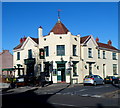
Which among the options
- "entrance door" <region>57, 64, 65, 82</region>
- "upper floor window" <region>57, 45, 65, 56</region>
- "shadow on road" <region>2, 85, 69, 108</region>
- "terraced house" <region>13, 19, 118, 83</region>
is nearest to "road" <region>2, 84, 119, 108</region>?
"shadow on road" <region>2, 85, 69, 108</region>

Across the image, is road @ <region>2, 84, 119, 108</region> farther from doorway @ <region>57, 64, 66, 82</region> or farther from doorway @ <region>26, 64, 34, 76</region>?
doorway @ <region>26, 64, 34, 76</region>

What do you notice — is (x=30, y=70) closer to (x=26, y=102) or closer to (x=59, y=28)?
(x=59, y=28)

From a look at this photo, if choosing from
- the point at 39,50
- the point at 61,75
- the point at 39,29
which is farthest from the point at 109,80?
the point at 39,29

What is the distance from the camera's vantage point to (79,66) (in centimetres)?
3334

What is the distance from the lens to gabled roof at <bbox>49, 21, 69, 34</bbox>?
111 feet

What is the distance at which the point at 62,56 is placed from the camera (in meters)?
32.1

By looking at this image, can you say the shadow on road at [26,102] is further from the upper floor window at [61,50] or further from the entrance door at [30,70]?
the entrance door at [30,70]

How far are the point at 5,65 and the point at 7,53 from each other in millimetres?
3128

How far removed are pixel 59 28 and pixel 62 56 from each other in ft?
17.2

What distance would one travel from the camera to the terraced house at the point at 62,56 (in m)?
32.1

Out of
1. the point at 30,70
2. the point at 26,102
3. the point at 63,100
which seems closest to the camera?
the point at 26,102

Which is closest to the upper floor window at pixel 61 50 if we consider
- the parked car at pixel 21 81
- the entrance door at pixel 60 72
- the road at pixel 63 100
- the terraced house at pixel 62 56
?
the terraced house at pixel 62 56

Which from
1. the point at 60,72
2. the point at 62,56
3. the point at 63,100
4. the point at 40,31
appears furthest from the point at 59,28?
the point at 63,100

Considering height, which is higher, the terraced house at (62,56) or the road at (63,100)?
the terraced house at (62,56)
